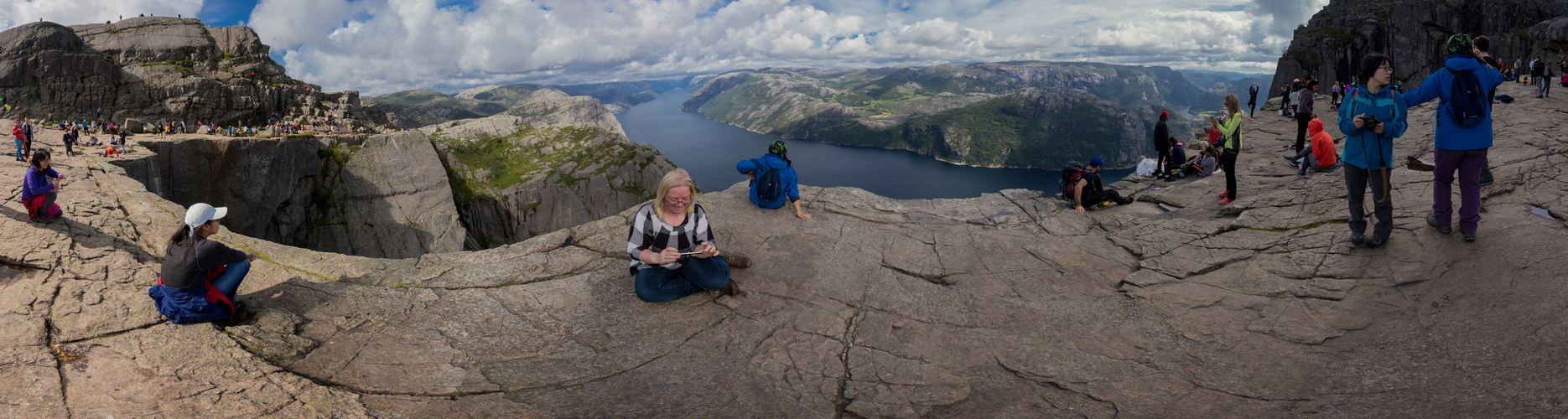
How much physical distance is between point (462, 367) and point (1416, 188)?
16581 millimetres

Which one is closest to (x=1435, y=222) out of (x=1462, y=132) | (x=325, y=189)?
(x=1462, y=132)

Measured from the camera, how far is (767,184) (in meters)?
12.2

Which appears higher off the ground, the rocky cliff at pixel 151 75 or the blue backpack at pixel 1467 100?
the rocky cliff at pixel 151 75

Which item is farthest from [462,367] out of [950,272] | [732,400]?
[950,272]

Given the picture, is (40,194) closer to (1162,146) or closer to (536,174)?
(1162,146)

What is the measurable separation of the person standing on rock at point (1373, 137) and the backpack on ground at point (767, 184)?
947 cm

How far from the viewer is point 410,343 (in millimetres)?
7207

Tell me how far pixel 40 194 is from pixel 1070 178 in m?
22.8

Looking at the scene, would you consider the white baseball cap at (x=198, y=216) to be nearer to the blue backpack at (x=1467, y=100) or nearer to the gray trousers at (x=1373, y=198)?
the gray trousers at (x=1373, y=198)

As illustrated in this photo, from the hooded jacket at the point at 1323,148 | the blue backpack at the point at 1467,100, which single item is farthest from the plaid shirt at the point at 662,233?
the hooded jacket at the point at 1323,148

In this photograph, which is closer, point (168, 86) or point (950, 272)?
point (950, 272)

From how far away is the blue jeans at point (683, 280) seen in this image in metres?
8.20

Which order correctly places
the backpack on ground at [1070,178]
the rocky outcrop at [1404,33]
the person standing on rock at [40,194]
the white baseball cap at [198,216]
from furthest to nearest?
the rocky outcrop at [1404,33]
the backpack on ground at [1070,178]
the person standing on rock at [40,194]
the white baseball cap at [198,216]

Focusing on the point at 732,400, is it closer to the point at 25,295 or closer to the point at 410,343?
the point at 410,343
